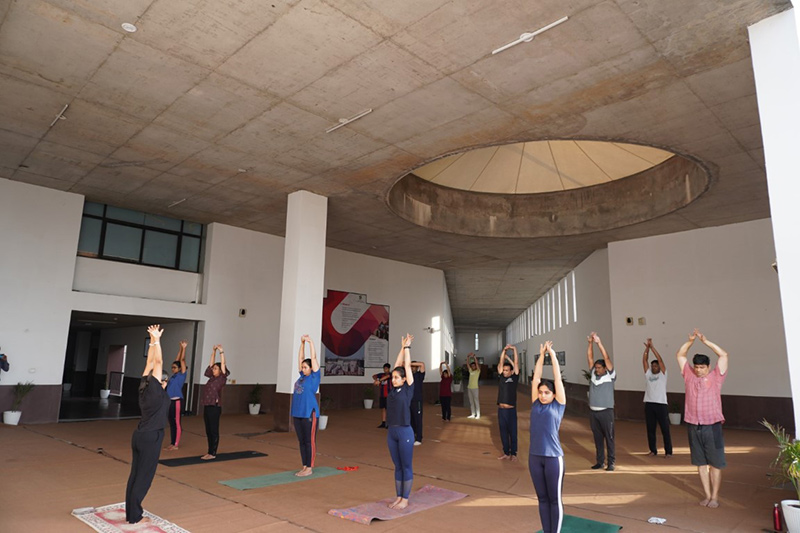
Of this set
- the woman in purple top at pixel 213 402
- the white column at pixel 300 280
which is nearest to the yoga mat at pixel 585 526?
the woman in purple top at pixel 213 402

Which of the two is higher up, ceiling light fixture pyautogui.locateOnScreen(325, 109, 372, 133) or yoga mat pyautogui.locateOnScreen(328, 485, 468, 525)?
ceiling light fixture pyautogui.locateOnScreen(325, 109, 372, 133)

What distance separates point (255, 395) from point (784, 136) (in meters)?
13.5

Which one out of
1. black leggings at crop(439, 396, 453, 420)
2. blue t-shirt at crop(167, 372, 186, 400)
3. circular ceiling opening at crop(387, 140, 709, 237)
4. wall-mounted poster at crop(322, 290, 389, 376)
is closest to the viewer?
blue t-shirt at crop(167, 372, 186, 400)

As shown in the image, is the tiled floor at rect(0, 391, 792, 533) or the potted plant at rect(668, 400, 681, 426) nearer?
the tiled floor at rect(0, 391, 792, 533)

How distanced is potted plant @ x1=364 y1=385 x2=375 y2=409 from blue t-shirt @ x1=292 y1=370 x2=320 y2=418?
1064cm

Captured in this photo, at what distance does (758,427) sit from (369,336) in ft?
37.5

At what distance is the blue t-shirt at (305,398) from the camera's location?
703cm

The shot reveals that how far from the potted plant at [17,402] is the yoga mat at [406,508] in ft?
30.9

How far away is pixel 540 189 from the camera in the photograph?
49.7 feet

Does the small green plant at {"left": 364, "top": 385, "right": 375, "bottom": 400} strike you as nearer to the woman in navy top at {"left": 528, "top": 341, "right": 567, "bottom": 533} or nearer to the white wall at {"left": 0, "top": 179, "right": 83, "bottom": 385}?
the white wall at {"left": 0, "top": 179, "right": 83, "bottom": 385}

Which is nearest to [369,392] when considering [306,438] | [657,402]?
[657,402]

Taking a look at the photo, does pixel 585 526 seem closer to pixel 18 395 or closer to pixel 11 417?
pixel 11 417

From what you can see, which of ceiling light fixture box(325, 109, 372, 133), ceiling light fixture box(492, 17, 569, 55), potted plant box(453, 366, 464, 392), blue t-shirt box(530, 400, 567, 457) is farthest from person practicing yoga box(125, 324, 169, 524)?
potted plant box(453, 366, 464, 392)

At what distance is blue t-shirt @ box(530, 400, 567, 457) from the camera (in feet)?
13.9
